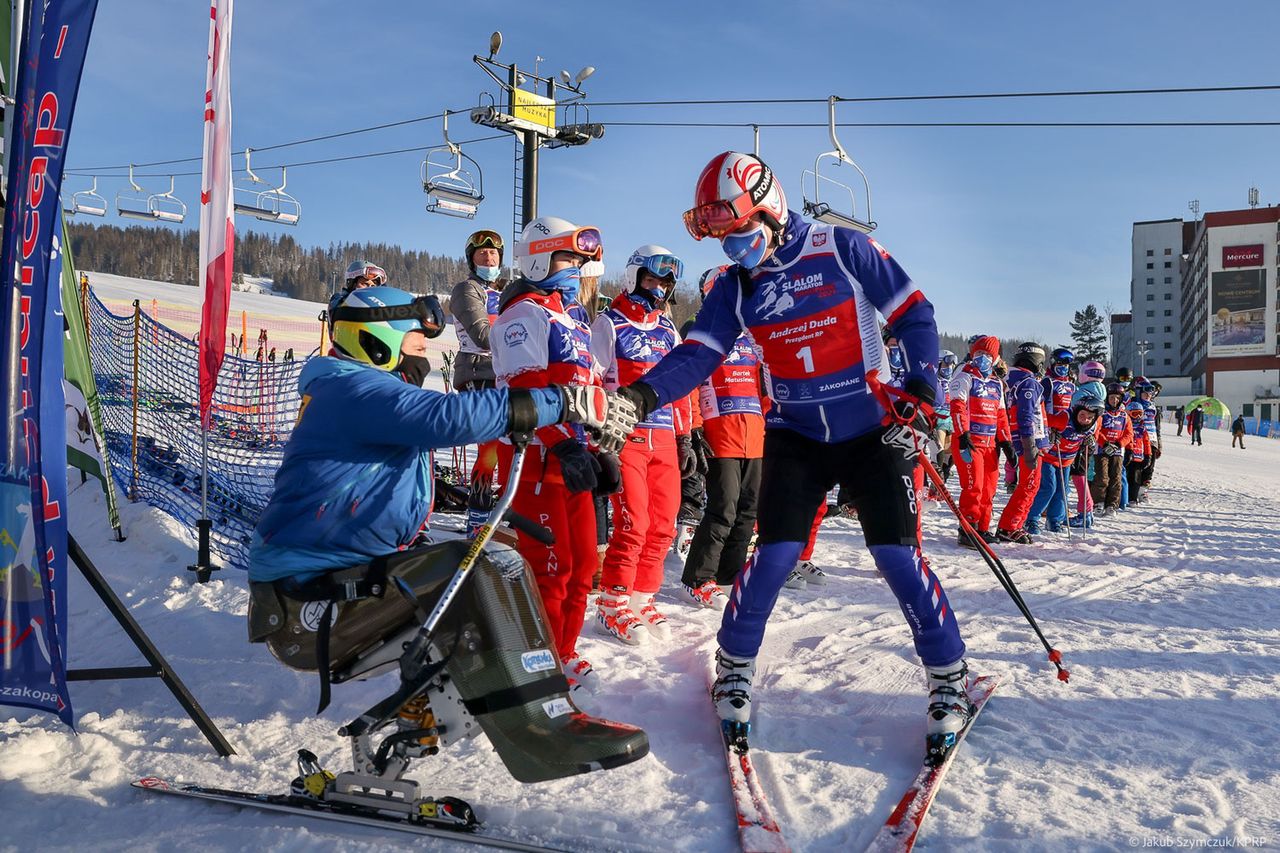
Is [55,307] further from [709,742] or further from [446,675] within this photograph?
[709,742]

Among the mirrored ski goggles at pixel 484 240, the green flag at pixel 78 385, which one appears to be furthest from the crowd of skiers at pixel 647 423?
the green flag at pixel 78 385

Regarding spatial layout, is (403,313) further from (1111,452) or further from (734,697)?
(1111,452)

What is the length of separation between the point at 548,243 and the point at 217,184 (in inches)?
96.7

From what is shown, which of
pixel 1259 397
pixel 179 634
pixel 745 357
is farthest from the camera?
pixel 1259 397

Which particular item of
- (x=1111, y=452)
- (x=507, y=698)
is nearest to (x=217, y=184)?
(x=507, y=698)

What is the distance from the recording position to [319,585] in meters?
2.67

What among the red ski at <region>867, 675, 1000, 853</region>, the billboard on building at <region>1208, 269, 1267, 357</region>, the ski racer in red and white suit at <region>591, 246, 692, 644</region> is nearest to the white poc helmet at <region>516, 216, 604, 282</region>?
the ski racer in red and white suit at <region>591, 246, 692, 644</region>

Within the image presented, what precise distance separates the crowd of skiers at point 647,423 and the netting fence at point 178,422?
11.5 feet

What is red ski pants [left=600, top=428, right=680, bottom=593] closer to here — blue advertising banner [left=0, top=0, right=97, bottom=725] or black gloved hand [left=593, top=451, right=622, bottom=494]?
black gloved hand [left=593, top=451, right=622, bottom=494]

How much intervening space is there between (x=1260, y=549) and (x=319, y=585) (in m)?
9.82

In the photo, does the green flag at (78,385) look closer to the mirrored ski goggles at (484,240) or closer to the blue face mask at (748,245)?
the mirrored ski goggles at (484,240)

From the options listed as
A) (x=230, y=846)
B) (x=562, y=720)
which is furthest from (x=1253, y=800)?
(x=230, y=846)

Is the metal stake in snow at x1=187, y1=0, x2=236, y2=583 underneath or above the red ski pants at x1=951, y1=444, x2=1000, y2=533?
above

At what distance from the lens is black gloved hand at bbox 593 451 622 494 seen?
3654 millimetres
